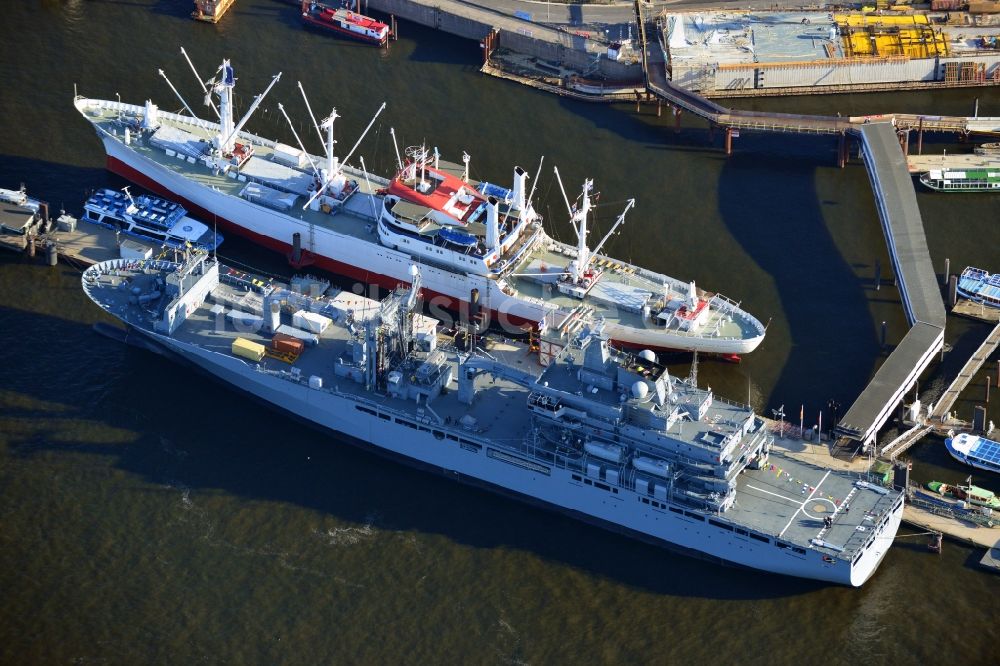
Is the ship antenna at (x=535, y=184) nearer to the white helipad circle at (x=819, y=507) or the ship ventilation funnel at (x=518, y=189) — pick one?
the ship ventilation funnel at (x=518, y=189)

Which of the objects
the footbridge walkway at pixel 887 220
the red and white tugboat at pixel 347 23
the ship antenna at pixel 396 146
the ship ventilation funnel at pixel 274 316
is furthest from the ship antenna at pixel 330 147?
the footbridge walkway at pixel 887 220

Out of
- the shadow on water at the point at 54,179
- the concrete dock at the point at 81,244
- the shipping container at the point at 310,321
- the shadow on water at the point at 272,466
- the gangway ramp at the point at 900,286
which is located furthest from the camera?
the shadow on water at the point at 54,179

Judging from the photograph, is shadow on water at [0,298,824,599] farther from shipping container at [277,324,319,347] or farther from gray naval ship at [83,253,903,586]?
shipping container at [277,324,319,347]

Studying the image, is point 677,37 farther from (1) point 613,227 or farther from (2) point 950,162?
(1) point 613,227

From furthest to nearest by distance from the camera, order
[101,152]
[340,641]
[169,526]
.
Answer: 1. [101,152]
2. [169,526]
3. [340,641]

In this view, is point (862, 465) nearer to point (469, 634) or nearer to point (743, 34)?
point (469, 634)

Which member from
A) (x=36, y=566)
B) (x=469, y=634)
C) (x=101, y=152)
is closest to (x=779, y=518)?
(x=469, y=634)

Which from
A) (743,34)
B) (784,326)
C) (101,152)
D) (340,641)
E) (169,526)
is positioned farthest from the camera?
(743,34)

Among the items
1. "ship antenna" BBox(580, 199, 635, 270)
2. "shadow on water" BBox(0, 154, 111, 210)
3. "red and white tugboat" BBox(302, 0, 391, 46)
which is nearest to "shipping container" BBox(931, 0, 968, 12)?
"ship antenna" BBox(580, 199, 635, 270)
